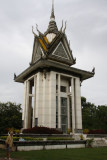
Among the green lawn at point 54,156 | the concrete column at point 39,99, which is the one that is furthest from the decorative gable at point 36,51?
the green lawn at point 54,156

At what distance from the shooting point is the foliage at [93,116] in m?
50.1

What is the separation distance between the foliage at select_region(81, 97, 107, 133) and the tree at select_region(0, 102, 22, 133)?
70.3 ft

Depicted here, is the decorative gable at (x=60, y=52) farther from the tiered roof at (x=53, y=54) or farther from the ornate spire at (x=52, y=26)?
the ornate spire at (x=52, y=26)

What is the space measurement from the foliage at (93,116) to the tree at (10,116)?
70.3ft

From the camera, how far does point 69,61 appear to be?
102 feet

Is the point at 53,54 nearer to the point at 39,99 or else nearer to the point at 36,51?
the point at 36,51

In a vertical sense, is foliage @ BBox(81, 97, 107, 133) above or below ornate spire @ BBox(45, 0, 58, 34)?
below

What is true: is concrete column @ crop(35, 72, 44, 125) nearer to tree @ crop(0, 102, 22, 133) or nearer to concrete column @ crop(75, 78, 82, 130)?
concrete column @ crop(75, 78, 82, 130)

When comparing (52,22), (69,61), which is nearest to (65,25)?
(52,22)

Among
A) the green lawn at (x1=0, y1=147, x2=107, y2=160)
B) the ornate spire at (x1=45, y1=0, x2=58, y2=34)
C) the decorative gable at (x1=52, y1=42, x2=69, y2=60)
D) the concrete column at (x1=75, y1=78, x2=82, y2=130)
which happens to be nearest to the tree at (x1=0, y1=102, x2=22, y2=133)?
the concrete column at (x1=75, y1=78, x2=82, y2=130)

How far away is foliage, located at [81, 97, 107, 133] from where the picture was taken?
1972 inches

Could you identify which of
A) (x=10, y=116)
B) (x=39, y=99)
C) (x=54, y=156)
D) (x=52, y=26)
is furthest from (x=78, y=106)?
(x=54, y=156)

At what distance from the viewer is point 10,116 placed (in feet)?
111

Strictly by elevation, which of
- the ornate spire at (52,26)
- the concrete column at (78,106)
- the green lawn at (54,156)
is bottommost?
the green lawn at (54,156)
